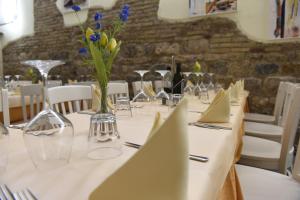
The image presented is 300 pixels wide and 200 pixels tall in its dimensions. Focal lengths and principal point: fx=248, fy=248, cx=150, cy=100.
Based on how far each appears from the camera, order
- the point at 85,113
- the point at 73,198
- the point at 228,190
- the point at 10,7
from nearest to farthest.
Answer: the point at 73,198 < the point at 228,190 < the point at 85,113 < the point at 10,7

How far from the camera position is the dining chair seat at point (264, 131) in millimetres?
2086

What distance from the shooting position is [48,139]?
0.65 meters

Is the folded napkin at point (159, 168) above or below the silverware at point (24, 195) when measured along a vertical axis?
above

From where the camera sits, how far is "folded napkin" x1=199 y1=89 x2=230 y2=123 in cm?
112

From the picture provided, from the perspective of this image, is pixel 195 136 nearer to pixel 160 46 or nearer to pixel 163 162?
pixel 163 162

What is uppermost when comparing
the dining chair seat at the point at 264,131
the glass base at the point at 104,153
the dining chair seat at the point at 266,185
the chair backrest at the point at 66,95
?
the chair backrest at the point at 66,95

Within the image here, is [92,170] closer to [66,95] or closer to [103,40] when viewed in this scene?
[103,40]

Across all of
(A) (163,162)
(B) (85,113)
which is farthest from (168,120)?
(B) (85,113)

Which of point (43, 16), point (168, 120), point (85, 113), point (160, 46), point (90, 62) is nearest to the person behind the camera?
point (168, 120)

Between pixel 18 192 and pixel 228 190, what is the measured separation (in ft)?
2.45

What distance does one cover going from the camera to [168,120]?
0.36 meters

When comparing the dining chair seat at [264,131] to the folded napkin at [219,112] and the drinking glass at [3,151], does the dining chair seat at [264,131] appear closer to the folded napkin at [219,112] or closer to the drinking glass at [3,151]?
the folded napkin at [219,112]

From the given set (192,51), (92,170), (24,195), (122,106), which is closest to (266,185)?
(122,106)

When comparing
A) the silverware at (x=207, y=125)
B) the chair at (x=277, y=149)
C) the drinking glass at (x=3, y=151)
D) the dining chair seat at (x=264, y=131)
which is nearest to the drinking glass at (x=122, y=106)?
the silverware at (x=207, y=125)
